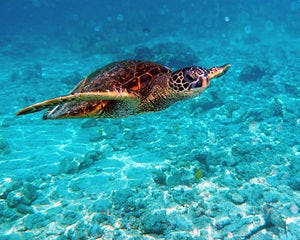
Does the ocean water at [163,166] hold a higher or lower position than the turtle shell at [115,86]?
lower

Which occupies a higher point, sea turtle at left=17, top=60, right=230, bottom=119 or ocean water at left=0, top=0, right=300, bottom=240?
sea turtle at left=17, top=60, right=230, bottom=119

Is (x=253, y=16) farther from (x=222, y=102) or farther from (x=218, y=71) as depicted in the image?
(x=218, y=71)

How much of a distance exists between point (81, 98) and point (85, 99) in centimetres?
12

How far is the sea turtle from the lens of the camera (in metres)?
3.46

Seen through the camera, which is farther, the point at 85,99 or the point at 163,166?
the point at 163,166

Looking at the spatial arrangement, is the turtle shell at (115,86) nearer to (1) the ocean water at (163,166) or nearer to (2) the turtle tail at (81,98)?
(2) the turtle tail at (81,98)

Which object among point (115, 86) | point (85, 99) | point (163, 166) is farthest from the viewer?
point (163, 166)

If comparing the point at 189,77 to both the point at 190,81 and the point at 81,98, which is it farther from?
the point at 81,98

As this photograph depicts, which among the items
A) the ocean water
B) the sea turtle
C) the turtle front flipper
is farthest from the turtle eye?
the ocean water

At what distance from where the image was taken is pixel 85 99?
3.37 m

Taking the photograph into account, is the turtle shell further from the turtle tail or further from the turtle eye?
the turtle eye

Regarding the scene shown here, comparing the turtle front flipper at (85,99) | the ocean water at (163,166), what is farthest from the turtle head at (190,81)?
the ocean water at (163,166)

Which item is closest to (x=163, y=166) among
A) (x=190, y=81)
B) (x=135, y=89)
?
(x=135, y=89)

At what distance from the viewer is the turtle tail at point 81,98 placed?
2838mm
